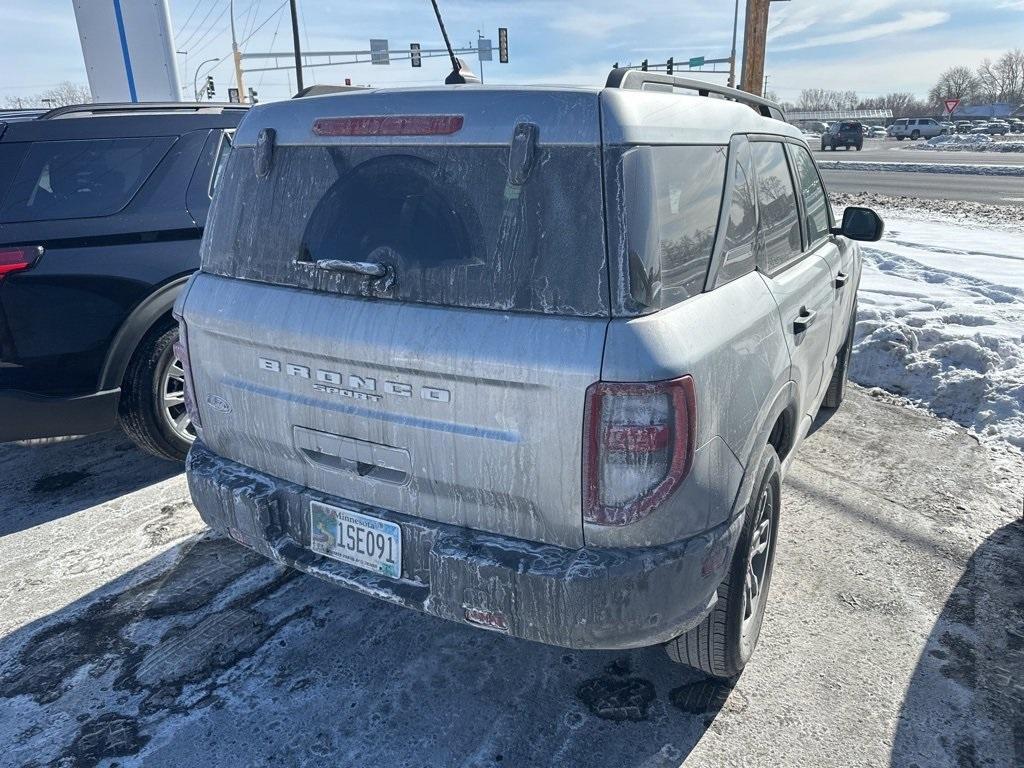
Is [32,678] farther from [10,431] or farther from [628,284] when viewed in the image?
[628,284]

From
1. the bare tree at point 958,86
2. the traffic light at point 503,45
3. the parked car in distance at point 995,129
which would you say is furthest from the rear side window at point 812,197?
the bare tree at point 958,86

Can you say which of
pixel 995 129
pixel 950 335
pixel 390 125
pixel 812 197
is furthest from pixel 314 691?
pixel 995 129

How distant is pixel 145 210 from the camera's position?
442 cm

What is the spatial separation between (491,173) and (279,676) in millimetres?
2027

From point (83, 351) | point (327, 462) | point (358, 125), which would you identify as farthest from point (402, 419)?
point (83, 351)

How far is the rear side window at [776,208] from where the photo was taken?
2955 millimetres

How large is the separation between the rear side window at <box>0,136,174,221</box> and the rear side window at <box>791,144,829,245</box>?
373cm

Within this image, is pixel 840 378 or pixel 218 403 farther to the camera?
pixel 840 378

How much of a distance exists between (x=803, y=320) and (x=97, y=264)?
3.68 metres

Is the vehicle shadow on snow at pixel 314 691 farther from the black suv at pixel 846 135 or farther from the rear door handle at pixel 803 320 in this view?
the black suv at pixel 846 135

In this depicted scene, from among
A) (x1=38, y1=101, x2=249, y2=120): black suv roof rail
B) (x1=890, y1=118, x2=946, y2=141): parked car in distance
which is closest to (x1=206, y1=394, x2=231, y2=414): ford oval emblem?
(x1=38, y1=101, x2=249, y2=120): black suv roof rail

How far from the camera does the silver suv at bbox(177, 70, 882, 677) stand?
2.05 meters

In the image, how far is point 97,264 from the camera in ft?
13.6

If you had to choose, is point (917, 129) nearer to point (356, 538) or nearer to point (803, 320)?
point (803, 320)
